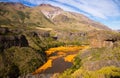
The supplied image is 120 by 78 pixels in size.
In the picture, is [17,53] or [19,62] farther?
[17,53]

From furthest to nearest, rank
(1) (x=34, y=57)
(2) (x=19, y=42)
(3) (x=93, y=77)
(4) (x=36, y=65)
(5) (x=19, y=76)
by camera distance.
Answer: (2) (x=19, y=42) < (1) (x=34, y=57) < (4) (x=36, y=65) < (5) (x=19, y=76) < (3) (x=93, y=77)

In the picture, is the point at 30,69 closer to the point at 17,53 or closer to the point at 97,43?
the point at 17,53

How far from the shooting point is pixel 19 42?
185 meters

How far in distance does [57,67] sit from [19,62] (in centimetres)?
2662

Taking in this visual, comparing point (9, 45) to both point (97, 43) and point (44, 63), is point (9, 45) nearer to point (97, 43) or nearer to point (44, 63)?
point (44, 63)

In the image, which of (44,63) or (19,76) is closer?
(19,76)

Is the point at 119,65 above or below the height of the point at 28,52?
above

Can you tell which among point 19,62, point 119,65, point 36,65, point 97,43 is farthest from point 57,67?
point 119,65

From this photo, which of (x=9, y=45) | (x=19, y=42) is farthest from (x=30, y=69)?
(x=19, y=42)

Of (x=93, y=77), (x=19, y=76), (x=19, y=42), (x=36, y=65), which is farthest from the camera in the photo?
(x=19, y=42)

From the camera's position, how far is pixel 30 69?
460 ft

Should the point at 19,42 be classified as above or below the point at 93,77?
below

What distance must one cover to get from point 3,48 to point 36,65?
87.4 feet

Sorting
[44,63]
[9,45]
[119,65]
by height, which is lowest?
[44,63]
